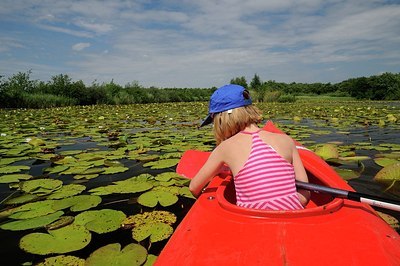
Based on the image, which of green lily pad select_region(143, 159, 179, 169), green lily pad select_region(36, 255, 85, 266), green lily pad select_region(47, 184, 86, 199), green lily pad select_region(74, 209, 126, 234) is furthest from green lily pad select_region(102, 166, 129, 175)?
green lily pad select_region(36, 255, 85, 266)

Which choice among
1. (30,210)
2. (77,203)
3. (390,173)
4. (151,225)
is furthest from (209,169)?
(390,173)

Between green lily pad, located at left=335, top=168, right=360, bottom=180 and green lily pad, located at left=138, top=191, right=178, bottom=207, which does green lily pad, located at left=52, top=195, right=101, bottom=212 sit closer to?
green lily pad, located at left=138, top=191, right=178, bottom=207

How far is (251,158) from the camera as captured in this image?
66.1 inches

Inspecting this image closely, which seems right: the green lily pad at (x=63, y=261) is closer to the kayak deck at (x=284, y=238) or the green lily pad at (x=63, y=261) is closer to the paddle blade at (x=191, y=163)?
the kayak deck at (x=284, y=238)

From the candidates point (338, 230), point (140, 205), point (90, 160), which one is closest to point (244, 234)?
point (338, 230)

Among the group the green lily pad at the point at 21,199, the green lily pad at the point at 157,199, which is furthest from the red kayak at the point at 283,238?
the green lily pad at the point at 21,199

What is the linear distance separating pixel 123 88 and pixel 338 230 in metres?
26.5

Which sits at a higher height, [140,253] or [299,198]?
[299,198]

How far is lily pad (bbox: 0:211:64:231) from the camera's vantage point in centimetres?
222

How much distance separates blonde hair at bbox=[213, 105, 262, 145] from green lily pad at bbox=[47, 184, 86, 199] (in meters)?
1.75

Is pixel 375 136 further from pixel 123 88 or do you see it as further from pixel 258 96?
pixel 123 88

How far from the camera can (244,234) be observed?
1.34 meters

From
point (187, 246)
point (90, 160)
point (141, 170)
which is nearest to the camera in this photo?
point (187, 246)

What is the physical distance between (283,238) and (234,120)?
0.81 metres
